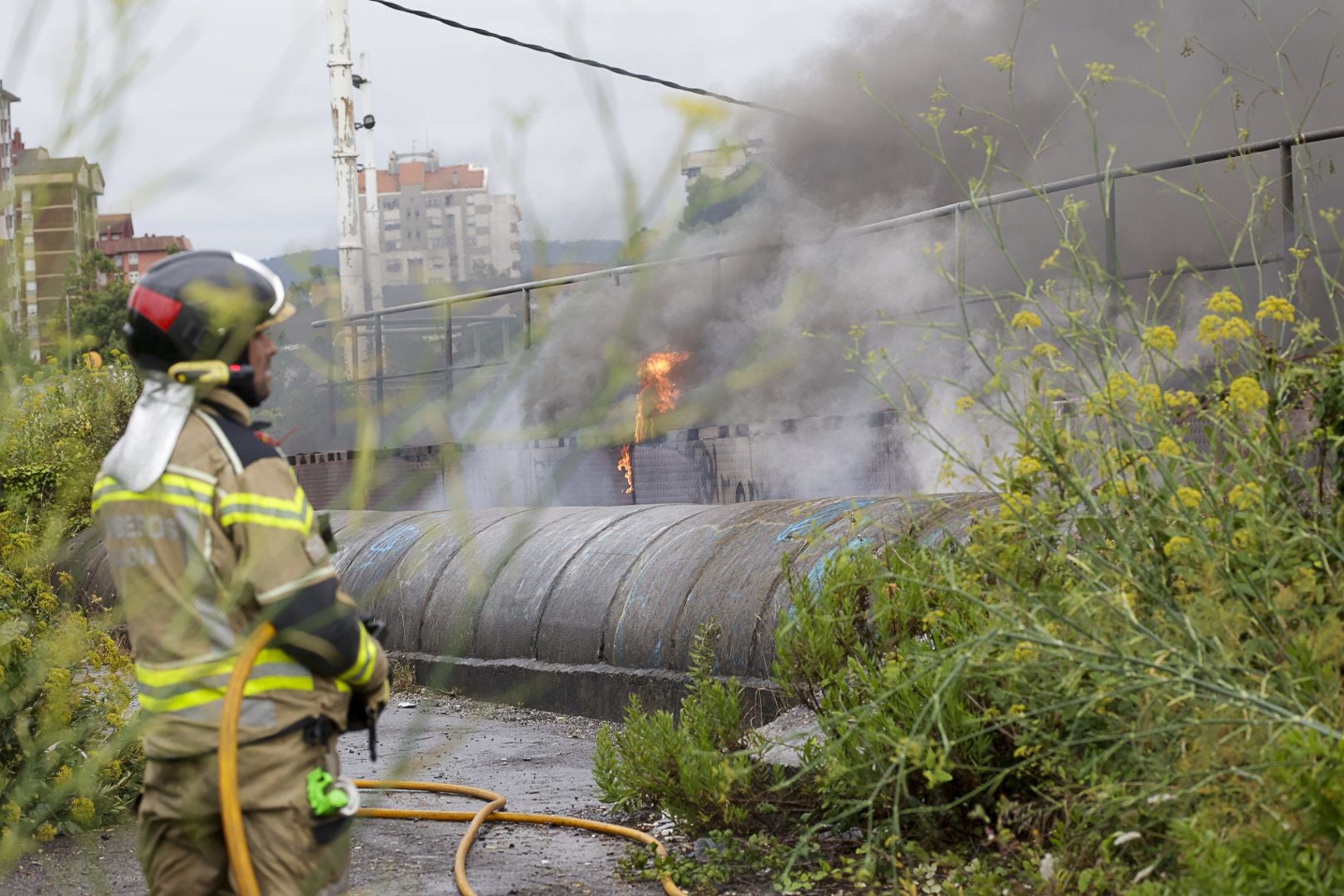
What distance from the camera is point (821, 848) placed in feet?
16.1

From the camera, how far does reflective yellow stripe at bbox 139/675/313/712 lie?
2.65 meters

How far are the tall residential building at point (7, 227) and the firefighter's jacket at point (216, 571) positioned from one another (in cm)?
114

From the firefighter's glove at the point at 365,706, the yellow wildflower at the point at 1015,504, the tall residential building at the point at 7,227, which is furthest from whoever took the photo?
the yellow wildflower at the point at 1015,504

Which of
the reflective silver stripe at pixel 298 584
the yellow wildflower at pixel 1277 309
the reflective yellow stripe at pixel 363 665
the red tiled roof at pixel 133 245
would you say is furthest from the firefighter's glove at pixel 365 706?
the yellow wildflower at pixel 1277 309

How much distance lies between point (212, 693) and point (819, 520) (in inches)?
201

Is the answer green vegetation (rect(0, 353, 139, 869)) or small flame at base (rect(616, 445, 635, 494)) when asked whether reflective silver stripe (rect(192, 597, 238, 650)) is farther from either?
small flame at base (rect(616, 445, 635, 494))

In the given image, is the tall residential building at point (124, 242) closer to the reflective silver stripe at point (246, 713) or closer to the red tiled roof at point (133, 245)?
the red tiled roof at point (133, 245)

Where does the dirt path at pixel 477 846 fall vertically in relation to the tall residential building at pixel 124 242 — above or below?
below

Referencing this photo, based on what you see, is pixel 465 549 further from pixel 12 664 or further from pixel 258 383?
pixel 12 664

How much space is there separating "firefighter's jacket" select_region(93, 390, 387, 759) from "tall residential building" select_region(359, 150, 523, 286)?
150cm

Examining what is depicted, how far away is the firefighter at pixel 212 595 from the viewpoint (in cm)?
262

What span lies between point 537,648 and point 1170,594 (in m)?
5.78

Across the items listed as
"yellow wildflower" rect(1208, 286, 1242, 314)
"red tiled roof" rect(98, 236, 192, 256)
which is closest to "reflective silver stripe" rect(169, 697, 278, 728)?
"red tiled roof" rect(98, 236, 192, 256)

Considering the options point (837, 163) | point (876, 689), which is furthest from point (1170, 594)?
point (837, 163)
